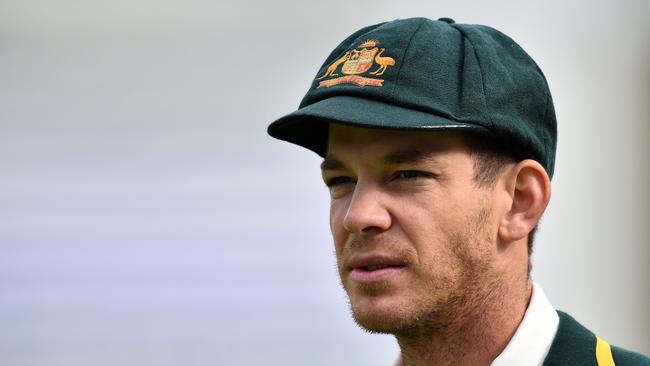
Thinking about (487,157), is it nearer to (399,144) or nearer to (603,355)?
(399,144)

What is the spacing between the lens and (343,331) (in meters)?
2.86

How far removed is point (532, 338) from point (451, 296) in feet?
0.54

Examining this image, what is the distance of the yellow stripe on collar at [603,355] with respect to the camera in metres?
1.55

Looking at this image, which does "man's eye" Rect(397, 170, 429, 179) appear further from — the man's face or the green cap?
the green cap

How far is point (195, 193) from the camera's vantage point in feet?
9.41

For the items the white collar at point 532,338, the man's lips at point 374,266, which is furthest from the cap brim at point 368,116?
the white collar at point 532,338

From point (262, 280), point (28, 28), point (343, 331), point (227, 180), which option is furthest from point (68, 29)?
point (343, 331)

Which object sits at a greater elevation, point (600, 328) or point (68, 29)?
point (68, 29)

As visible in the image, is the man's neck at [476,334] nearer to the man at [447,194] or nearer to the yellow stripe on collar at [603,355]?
the man at [447,194]

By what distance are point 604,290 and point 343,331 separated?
870mm

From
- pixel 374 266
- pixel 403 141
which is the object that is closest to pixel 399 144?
pixel 403 141

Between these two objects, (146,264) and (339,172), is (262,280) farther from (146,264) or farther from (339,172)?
(339,172)

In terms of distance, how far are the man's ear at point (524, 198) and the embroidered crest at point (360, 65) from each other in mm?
298

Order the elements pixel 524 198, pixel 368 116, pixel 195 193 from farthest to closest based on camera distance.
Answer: pixel 195 193 < pixel 524 198 < pixel 368 116
